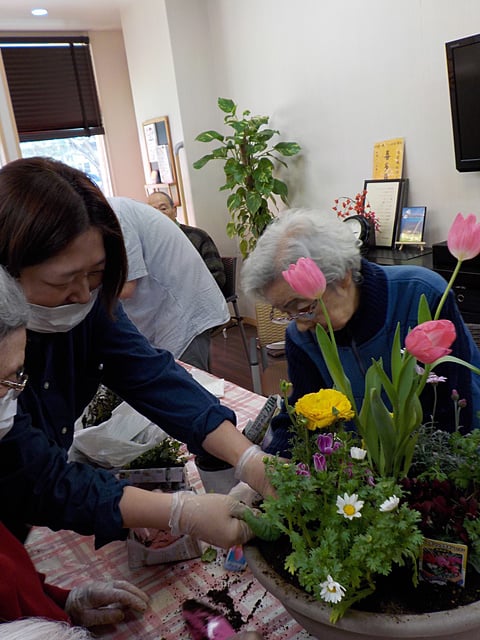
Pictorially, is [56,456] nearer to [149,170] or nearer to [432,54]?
[432,54]

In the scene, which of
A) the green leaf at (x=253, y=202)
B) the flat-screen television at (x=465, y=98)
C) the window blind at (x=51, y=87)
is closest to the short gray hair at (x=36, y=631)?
the flat-screen television at (x=465, y=98)

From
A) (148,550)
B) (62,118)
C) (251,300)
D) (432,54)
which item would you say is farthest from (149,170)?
(148,550)

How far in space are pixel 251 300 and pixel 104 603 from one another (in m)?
0.70

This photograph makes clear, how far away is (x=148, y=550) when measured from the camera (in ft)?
3.39

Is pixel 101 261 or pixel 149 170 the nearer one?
pixel 101 261

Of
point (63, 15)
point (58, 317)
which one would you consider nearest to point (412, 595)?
point (58, 317)

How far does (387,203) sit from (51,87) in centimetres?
415

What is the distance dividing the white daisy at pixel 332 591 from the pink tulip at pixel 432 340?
0.92 ft

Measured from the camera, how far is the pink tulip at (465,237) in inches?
26.3

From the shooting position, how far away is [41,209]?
0.94 m

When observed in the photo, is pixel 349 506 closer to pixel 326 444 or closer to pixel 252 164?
pixel 326 444

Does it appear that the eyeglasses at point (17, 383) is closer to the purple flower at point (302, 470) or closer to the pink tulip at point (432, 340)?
the purple flower at point (302, 470)

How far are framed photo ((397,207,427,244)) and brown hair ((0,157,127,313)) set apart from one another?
2.66 meters

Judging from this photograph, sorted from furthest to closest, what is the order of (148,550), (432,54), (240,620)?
(432,54) → (148,550) → (240,620)
